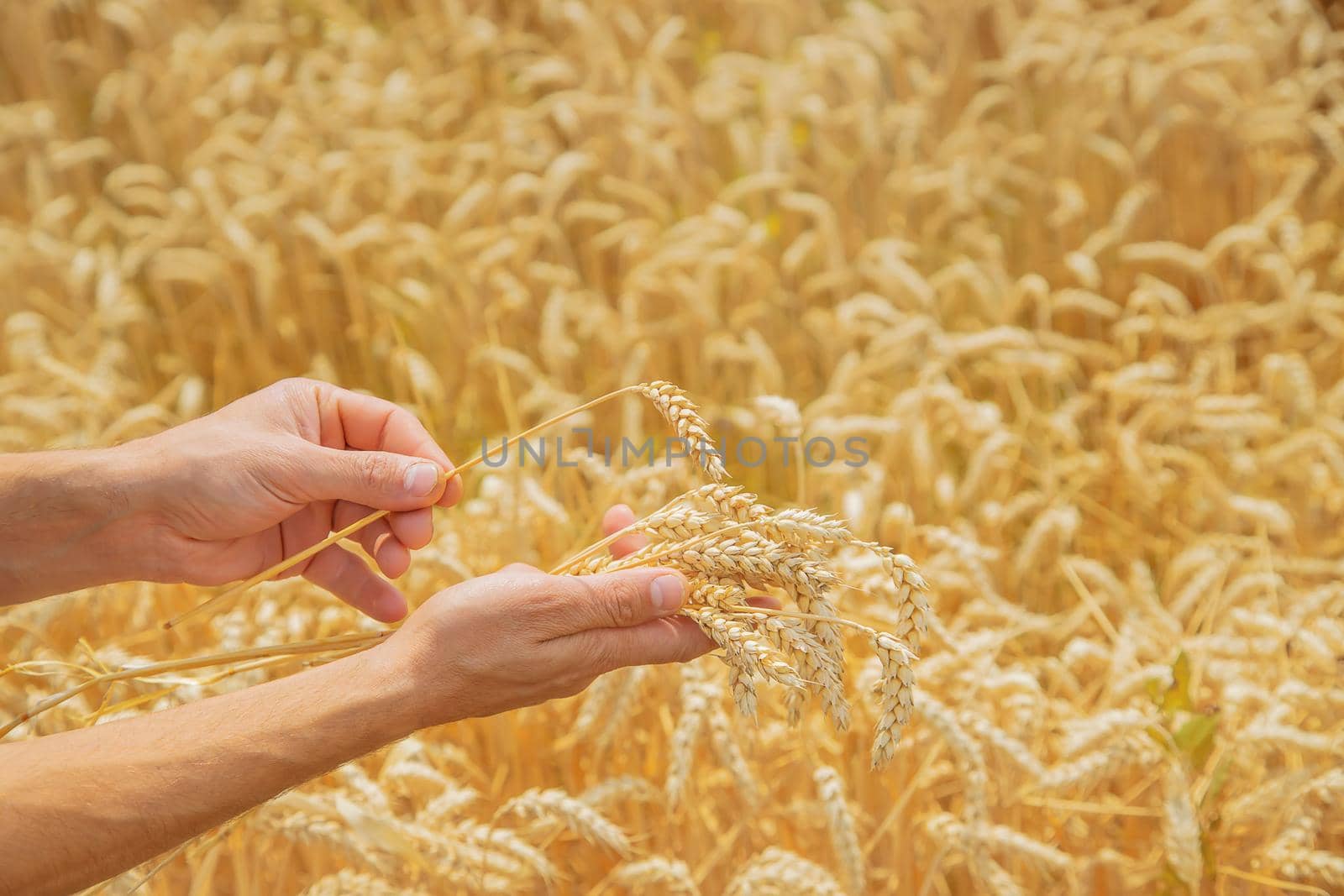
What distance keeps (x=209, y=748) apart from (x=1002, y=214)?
3.31m

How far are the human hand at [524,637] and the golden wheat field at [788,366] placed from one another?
12 centimetres

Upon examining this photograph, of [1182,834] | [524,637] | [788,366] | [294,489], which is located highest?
[294,489]

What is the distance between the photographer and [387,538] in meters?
1.75

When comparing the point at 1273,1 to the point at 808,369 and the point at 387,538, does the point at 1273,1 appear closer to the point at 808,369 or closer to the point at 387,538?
the point at 808,369

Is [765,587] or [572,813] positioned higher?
[765,587]

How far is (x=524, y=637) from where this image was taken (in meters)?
1.33

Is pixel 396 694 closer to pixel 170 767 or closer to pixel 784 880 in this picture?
pixel 170 767

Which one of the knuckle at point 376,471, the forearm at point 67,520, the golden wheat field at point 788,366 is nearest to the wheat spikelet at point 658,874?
the golden wheat field at point 788,366

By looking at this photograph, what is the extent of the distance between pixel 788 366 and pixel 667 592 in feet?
7.08

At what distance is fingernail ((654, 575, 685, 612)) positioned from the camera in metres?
1.32

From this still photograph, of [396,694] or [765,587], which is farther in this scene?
[765,587]

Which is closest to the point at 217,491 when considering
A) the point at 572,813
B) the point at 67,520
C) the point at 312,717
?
the point at 67,520

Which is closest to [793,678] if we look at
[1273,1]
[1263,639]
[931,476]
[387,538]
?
[387,538]

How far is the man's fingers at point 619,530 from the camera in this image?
164cm
